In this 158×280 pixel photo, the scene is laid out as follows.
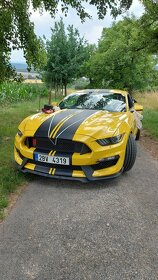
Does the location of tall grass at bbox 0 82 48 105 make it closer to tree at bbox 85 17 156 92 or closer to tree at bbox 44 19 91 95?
tree at bbox 44 19 91 95

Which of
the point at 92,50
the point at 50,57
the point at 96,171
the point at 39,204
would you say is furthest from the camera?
the point at 92,50

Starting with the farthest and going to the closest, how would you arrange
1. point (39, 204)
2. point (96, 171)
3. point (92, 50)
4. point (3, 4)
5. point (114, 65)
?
1. point (92, 50)
2. point (114, 65)
3. point (3, 4)
4. point (96, 171)
5. point (39, 204)

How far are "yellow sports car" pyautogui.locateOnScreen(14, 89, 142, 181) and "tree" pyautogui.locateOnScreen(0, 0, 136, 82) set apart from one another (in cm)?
291

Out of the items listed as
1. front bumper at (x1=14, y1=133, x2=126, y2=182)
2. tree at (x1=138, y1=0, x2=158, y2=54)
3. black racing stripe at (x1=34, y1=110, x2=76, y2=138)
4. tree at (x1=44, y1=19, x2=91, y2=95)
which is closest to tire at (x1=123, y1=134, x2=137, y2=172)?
front bumper at (x1=14, y1=133, x2=126, y2=182)

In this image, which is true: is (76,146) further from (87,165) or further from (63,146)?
(87,165)

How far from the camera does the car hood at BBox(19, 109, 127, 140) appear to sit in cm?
433

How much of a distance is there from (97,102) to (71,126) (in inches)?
61.4

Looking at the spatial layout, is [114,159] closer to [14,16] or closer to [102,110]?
[102,110]

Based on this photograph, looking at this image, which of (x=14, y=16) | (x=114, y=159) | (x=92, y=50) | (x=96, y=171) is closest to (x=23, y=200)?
(x=96, y=171)

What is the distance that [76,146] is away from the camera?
425cm

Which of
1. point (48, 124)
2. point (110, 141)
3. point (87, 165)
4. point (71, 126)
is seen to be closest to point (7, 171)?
point (48, 124)

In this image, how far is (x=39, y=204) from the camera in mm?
3805

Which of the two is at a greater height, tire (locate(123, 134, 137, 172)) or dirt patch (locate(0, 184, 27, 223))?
tire (locate(123, 134, 137, 172))

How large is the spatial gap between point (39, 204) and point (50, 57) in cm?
1944
